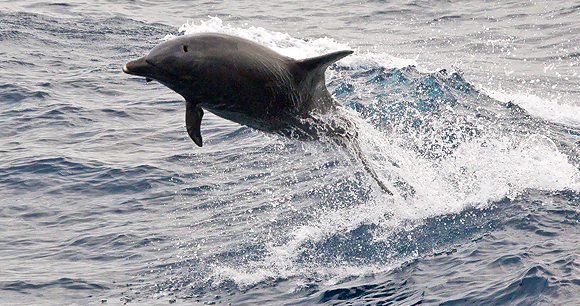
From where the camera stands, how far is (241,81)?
8.46m

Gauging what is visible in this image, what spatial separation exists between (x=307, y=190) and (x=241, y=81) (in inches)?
190

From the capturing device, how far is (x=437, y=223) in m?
10.9

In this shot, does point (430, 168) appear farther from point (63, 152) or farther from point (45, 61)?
point (45, 61)

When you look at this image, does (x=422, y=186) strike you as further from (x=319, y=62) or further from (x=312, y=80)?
(x=319, y=62)

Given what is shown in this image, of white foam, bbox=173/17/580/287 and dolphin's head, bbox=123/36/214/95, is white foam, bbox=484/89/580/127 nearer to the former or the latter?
white foam, bbox=173/17/580/287

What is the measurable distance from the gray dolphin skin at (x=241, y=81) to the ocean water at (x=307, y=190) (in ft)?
2.43

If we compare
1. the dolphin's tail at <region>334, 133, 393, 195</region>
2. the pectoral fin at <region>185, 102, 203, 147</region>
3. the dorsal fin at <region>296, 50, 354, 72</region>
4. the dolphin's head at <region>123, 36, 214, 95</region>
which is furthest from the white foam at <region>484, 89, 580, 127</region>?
the dolphin's head at <region>123, 36, 214, 95</region>

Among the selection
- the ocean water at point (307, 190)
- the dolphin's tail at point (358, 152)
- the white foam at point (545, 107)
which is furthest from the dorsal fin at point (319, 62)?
the white foam at point (545, 107)

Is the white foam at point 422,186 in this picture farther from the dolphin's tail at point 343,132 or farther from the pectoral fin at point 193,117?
the pectoral fin at point 193,117

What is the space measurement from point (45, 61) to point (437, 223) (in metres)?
15.1

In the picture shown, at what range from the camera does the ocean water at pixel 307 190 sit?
31.7 feet

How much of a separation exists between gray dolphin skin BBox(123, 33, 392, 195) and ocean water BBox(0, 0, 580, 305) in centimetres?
74

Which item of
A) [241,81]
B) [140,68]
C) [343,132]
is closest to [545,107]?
[343,132]

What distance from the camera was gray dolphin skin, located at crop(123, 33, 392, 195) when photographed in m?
7.98
